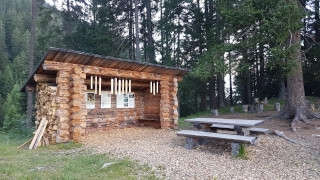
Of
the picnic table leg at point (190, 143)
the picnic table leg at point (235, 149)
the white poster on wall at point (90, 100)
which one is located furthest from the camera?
the white poster on wall at point (90, 100)

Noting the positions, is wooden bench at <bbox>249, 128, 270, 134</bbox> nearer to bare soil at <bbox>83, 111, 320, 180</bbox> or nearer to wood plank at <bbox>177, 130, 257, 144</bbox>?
bare soil at <bbox>83, 111, 320, 180</bbox>

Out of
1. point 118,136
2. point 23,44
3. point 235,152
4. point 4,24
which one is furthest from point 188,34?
point 4,24

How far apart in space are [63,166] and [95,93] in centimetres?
415

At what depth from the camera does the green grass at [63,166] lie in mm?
4285

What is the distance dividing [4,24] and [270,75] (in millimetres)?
50925

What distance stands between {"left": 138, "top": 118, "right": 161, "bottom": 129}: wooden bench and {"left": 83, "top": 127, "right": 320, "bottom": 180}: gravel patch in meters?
3.26

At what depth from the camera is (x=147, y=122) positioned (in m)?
11.7

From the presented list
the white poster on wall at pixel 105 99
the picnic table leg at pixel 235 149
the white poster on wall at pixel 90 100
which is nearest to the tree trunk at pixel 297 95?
the picnic table leg at pixel 235 149

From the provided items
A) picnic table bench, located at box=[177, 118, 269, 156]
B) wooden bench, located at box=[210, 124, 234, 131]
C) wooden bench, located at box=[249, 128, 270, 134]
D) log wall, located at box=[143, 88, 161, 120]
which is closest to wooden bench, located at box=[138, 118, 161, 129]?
log wall, located at box=[143, 88, 161, 120]

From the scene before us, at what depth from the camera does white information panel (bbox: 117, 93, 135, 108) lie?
1099cm

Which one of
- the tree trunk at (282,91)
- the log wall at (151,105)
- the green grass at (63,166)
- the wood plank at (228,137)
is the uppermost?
the tree trunk at (282,91)

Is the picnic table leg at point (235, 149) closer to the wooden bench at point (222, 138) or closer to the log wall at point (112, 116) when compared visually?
the wooden bench at point (222, 138)

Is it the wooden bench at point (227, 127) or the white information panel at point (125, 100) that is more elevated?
the white information panel at point (125, 100)

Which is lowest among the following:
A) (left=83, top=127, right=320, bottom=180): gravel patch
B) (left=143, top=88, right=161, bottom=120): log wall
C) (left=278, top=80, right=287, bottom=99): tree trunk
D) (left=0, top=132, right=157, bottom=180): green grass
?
(left=83, top=127, right=320, bottom=180): gravel patch
